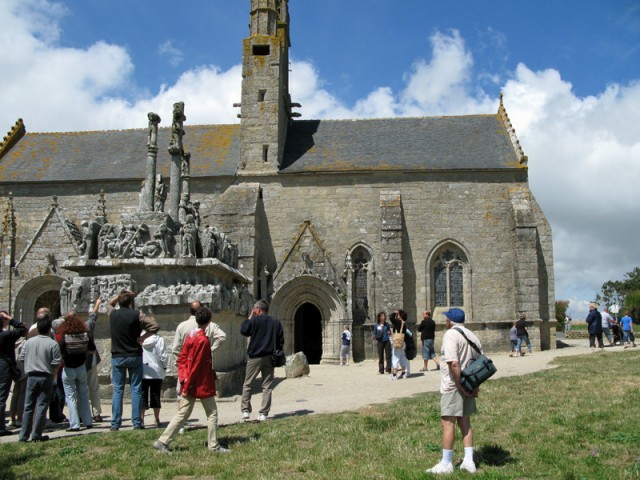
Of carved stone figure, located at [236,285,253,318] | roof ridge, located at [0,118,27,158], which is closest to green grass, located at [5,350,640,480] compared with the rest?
carved stone figure, located at [236,285,253,318]

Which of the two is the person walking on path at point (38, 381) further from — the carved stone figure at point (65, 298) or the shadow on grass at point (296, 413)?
the shadow on grass at point (296, 413)

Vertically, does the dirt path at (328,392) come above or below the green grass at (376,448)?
below

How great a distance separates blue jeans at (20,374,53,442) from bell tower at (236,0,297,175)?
16701 millimetres

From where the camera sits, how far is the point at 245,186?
23.1m

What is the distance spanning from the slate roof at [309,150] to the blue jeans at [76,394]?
1609 cm

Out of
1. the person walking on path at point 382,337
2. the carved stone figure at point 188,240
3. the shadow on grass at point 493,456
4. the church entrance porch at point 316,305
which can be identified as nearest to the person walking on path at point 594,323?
the person walking on path at point 382,337

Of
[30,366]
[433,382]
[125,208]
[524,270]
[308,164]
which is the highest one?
[308,164]

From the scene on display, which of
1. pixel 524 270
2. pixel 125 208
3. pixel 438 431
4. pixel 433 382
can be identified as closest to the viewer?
pixel 438 431

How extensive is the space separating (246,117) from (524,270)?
12.0m

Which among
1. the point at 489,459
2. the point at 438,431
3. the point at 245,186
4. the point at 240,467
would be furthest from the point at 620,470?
the point at 245,186

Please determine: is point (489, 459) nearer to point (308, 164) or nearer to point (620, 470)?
point (620, 470)

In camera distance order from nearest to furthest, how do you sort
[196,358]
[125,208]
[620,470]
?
[620,470], [196,358], [125,208]

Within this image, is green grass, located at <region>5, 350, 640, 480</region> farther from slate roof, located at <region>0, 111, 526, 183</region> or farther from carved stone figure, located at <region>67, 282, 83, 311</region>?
slate roof, located at <region>0, 111, 526, 183</region>

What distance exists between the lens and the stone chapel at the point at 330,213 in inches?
856
